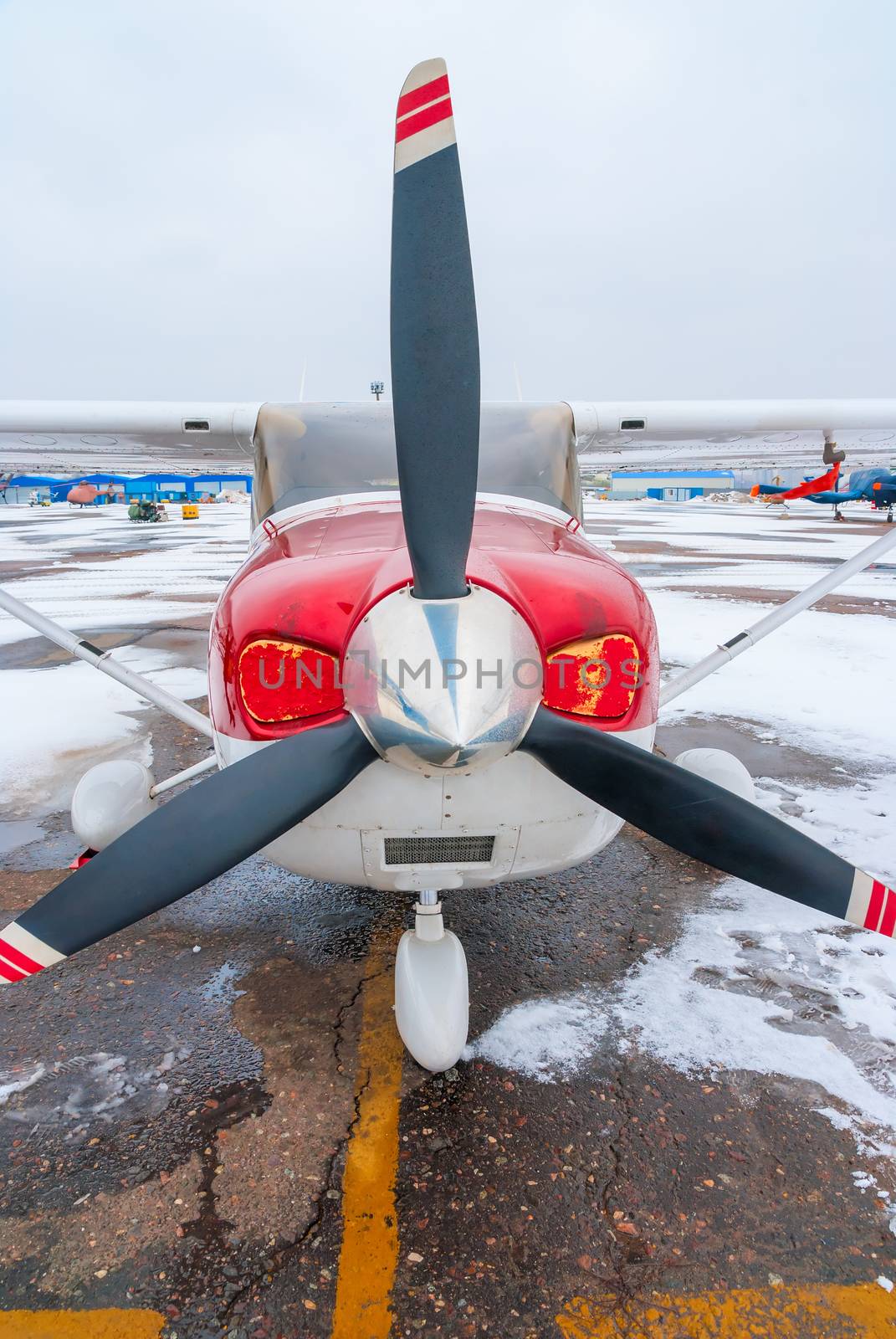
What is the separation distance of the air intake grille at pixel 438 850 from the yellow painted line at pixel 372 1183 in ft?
2.65

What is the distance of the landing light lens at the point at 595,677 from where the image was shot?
1831mm

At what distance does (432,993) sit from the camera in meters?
A: 2.25

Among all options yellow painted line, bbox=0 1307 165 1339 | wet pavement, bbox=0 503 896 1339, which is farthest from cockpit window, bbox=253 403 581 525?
yellow painted line, bbox=0 1307 165 1339

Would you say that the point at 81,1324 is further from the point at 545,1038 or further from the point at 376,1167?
the point at 545,1038

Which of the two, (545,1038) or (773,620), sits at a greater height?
(773,620)

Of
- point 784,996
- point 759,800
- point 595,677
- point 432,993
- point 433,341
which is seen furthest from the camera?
point 759,800

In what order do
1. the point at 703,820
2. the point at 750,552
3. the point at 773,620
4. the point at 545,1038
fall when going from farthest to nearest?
1. the point at 750,552
2. the point at 773,620
3. the point at 545,1038
4. the point at 703,820

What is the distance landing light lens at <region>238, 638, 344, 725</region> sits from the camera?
5.86 feet

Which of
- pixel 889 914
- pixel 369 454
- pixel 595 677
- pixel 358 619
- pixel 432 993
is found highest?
pixel 369 454

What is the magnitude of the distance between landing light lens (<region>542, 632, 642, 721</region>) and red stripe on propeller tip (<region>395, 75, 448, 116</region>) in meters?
1.11

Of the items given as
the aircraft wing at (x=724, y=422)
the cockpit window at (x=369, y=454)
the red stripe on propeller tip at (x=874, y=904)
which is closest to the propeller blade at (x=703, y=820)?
the red stripe on propeller tip at (x=874, y=904)

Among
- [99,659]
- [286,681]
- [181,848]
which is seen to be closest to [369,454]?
[286,681]

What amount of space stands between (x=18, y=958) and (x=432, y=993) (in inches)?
44.1

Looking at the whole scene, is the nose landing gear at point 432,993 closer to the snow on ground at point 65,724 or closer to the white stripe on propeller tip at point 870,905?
the white stripe on propeller tip at point 870,905
